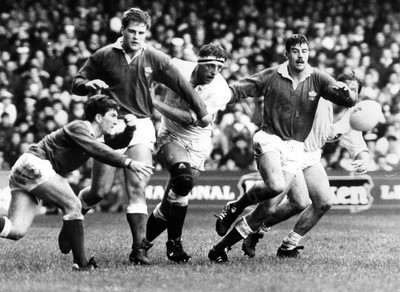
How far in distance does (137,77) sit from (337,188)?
787 centimetres

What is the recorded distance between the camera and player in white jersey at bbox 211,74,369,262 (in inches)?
381

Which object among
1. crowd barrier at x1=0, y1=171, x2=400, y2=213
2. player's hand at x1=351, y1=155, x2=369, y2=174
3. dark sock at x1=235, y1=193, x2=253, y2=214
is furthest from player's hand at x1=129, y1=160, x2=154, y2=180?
crowd barrier at x1=0, y1=171, x2=400, y2=213

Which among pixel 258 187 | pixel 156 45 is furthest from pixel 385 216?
pixel 258 187

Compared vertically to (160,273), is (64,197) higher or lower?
higher

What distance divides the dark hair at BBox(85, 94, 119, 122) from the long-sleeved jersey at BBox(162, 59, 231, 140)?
1134mm

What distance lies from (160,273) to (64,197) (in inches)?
41.3

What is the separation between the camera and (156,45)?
19188mm

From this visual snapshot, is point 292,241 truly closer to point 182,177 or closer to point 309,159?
point 309,159

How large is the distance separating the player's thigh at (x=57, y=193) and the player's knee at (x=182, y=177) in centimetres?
112

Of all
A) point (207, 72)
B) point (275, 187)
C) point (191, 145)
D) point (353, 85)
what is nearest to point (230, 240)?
point (275, 187)

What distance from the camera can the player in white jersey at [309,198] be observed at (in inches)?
381

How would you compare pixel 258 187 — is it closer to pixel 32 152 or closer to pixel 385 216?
pixel 32 152

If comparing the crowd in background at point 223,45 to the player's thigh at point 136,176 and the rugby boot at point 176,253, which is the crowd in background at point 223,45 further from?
the player's thigh at point 136,176

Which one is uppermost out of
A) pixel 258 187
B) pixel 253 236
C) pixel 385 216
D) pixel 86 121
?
pixel 86 121
